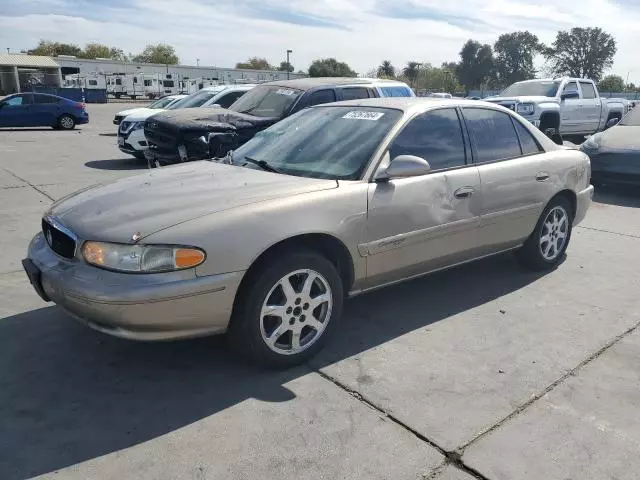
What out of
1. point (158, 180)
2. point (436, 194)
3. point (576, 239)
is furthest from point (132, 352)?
point (576, 239)

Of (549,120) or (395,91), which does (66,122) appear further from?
(549,120)

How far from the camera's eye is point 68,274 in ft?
9.78

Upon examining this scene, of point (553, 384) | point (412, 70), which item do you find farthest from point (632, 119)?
point (412, 70)

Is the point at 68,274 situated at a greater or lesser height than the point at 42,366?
greater

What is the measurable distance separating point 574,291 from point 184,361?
10.6 feet

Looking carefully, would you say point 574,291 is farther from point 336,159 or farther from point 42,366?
point 42,366

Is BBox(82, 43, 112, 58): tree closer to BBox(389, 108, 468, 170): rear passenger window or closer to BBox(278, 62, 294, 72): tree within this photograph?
BBox(278, 62, 294, 72): tree

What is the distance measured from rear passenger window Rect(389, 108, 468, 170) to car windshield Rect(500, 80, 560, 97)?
37.8 ft

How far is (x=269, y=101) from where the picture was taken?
8594 mm

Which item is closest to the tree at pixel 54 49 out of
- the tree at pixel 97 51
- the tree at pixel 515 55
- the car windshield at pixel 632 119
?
the tree at pixel 97 51

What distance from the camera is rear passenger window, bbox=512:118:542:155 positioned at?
475 cm

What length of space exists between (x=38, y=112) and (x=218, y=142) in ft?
53.6

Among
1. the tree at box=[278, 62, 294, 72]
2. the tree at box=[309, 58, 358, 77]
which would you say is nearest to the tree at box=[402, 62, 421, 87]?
the tree at box=[309, 58, 358, 77]

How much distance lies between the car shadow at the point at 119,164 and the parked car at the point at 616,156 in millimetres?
8590
